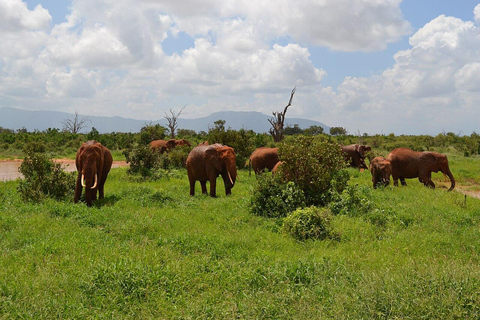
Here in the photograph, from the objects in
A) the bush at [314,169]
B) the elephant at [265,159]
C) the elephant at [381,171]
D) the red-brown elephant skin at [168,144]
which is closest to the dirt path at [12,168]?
the red-brown elephant skin at [168,144]

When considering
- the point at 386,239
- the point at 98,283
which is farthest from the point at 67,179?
the point at 386,239

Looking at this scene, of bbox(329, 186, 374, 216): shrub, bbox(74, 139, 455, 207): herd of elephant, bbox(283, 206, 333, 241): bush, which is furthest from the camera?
bbox(74, 139, 455, 207): herd of elephant

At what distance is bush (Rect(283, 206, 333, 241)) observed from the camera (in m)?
8.29

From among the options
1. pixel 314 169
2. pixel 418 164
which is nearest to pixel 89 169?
pixel 314 169

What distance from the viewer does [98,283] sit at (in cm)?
561

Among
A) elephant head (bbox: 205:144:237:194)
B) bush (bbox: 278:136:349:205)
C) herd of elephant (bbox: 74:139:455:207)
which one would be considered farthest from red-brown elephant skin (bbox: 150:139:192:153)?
bush (bbox: 278:136:349:205)

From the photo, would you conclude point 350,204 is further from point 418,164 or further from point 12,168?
point 12,168

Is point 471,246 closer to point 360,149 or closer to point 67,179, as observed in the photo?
point 67,179

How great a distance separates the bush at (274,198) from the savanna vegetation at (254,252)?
40 millimetres

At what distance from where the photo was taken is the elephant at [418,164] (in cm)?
1593

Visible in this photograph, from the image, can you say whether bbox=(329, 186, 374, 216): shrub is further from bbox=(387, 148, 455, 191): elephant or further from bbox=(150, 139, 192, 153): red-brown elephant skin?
bbox=(150, 139, 192, 153): red-brown elephant skin

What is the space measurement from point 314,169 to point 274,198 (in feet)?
5.37

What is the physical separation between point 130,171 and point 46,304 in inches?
526

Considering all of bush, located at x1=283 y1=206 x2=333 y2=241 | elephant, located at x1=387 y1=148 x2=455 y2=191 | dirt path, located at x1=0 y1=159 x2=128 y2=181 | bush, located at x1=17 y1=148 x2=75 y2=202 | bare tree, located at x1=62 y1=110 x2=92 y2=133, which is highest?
bare tree, located at x1=62 y1=110 x2=92 y2=133
